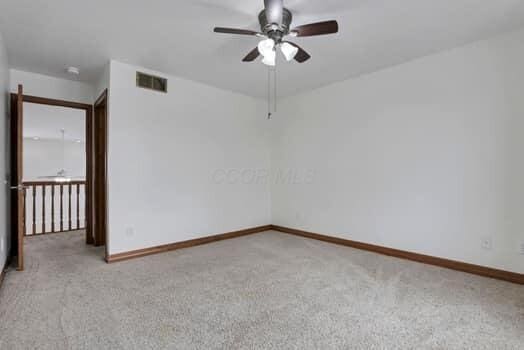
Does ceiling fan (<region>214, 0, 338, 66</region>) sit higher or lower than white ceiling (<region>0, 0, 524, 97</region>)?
lower

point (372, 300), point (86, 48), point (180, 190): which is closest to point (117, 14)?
point (86, 48)

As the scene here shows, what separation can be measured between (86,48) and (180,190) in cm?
201

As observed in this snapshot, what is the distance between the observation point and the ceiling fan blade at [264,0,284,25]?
1.98 m

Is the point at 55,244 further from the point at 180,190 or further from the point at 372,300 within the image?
the point at 372,300

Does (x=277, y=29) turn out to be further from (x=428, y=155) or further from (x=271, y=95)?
(x=271, y=95)

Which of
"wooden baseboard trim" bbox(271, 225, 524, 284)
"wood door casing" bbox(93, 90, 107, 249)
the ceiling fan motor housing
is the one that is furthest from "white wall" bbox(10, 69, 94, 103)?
"wooden baseboard trim" bbox(271, 225, 524, 284)

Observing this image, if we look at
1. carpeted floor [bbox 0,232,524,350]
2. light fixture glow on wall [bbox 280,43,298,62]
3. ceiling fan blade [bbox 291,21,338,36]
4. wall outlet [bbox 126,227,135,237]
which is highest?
ceiling fan blade [bbox 291,21,338,36]

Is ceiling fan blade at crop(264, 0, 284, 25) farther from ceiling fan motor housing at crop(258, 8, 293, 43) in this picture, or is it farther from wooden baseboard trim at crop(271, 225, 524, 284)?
wooden baseboard trim at crop(271, 225, 524, 284)

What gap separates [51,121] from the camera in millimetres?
6586

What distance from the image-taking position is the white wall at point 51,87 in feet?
11.5

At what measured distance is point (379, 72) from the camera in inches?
141

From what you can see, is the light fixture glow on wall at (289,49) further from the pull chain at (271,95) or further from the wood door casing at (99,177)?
the wood door casing at (99,177)

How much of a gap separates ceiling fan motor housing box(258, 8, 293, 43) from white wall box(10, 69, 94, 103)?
10.2 ft

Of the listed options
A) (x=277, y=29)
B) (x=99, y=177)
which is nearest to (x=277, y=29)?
(x=277, y=29)
